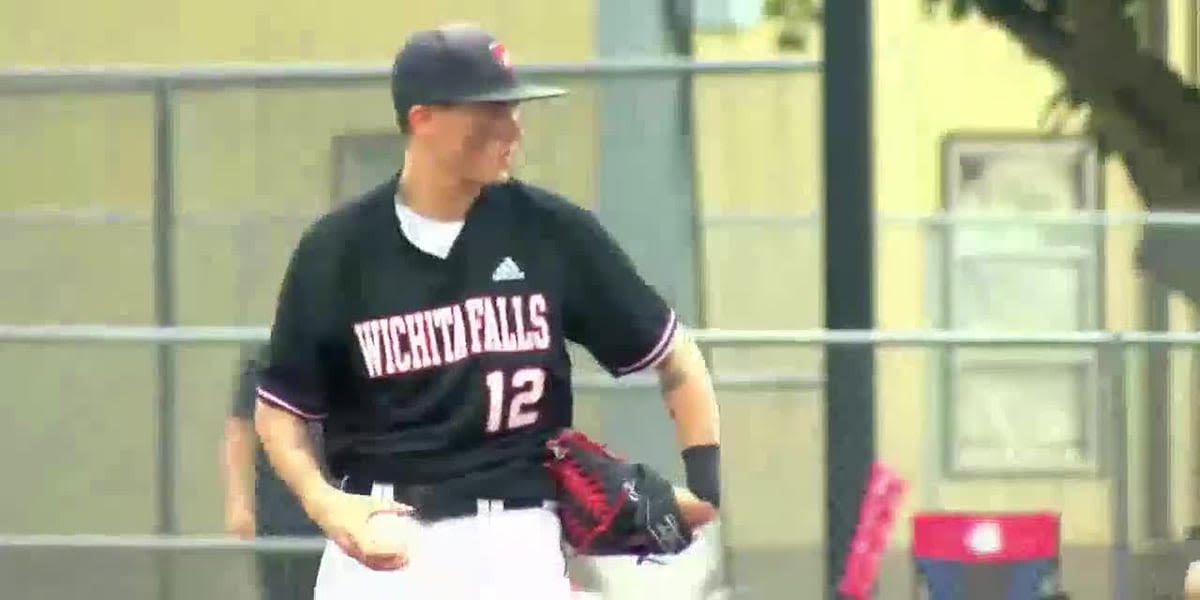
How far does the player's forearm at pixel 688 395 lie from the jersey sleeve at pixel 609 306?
0.02 metres

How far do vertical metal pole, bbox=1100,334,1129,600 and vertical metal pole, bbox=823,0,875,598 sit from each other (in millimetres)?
690

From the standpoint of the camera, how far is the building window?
19.6ft

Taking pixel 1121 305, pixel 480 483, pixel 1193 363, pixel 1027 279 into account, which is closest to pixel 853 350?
pixel 1193 363

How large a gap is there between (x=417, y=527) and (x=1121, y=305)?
400 cm

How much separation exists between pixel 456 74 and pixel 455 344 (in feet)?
1.25

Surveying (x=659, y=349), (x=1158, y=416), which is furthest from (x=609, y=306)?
(x=1158, y=416)

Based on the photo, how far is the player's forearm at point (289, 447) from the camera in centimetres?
324

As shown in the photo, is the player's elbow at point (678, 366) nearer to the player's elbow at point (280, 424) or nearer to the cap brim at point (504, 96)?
the cap brim at point (504, 96)

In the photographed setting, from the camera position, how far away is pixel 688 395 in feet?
10.8

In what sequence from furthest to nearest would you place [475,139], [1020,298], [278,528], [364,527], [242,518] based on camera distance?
[1020,298]
[278,528]
[242,518]
[475,139]
[364,527]

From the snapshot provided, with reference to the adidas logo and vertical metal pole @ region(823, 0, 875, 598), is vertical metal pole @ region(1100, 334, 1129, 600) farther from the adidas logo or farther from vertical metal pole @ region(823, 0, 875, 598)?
the adidas logo

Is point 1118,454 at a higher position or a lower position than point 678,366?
lower

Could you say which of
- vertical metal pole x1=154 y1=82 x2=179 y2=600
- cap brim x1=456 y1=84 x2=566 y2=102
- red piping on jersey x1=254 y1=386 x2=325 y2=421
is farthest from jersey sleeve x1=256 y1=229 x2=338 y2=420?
vertical metal pole x1=154 y1=82 x2=179 y2=600

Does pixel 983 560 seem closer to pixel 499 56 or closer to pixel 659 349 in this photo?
pixel 659 349
